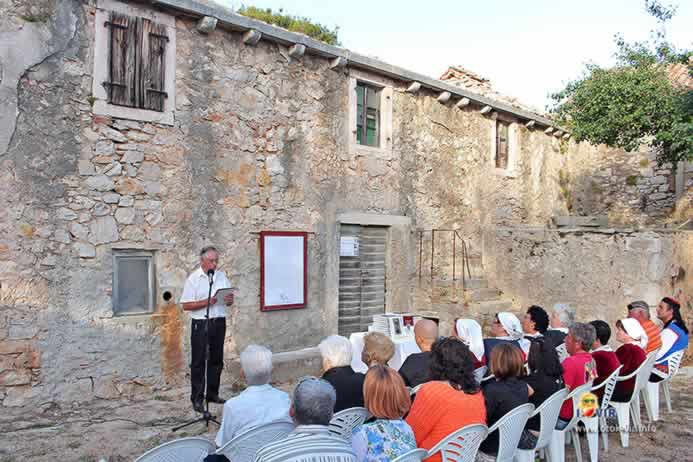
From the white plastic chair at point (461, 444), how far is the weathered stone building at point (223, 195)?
4.19 m

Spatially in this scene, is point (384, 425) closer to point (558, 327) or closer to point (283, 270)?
point (558, 327)

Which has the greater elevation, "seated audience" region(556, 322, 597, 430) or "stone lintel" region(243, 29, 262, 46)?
"stone lintel" region(243, 29, 262, 46)

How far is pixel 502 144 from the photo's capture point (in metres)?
11.7

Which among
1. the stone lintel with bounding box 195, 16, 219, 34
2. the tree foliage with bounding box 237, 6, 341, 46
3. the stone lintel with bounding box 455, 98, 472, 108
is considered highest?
the tree foliage with bounding box 237, 6, 341, 46

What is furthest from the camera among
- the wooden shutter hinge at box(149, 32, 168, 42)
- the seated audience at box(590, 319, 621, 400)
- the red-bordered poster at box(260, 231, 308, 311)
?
the red-bordered poster at box(260, 231, 308, 311)

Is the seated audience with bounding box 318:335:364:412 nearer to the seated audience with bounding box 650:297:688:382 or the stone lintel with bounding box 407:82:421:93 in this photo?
the seated audience with bounding box 650:297:688:382

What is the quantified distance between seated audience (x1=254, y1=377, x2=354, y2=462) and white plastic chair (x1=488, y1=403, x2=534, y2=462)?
120 cm

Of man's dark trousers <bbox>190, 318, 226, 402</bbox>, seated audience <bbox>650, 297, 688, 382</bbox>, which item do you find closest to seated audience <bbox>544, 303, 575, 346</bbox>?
seated audience <bbox>650, 297, 688, 382</bbox>

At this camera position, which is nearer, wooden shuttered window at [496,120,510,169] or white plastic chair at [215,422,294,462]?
white plastic chair at [215,422,294,462]

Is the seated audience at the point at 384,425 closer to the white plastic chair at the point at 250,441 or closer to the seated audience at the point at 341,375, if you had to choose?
the white plastic chair at the point at 250,441

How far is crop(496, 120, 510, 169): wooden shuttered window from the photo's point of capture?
37.8ft

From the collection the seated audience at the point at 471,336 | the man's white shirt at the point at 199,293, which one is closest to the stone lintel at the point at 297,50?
the man's white shirt at the point at 199,293

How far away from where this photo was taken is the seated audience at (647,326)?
17.9 feet

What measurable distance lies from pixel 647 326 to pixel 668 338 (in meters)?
0.43
